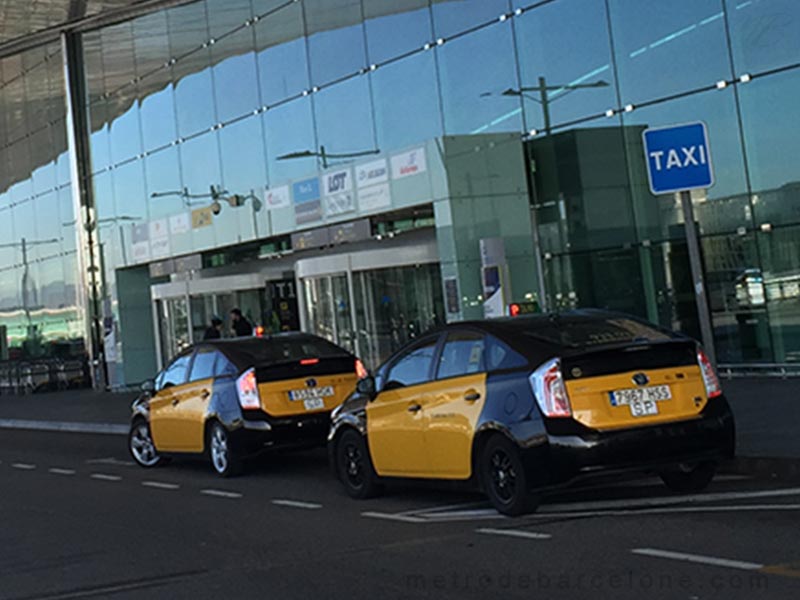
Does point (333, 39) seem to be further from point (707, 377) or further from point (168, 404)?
point (707, 377)

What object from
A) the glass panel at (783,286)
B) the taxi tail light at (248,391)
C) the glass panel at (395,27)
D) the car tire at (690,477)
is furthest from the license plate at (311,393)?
the glass panel at (395,27)

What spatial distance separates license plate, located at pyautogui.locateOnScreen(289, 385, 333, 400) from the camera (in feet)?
45.6

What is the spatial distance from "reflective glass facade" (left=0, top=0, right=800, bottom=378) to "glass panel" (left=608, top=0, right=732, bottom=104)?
1.1 inches

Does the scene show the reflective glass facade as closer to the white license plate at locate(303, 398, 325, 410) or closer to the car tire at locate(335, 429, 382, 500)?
the white license plate at locate(303, 398, 325, 410)

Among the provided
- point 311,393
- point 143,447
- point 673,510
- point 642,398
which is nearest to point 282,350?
point 311,393

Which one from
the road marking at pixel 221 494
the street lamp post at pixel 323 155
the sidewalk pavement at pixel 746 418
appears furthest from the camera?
the street lamp post at pixel 323 155

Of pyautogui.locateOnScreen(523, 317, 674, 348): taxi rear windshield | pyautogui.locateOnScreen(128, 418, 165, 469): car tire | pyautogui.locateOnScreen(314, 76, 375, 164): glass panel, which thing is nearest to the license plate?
pyautogui.locateOnScreen(128, 418, 165, 469): car tire

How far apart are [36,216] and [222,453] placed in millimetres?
32676

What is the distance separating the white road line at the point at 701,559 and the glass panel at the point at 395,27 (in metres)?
17.1

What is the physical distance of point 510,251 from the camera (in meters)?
22.1

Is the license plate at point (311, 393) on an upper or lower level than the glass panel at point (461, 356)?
lower

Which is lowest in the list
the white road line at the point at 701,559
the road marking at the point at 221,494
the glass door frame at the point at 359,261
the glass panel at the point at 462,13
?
the white road line at the point at 701,559

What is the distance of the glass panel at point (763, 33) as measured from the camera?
17.7m

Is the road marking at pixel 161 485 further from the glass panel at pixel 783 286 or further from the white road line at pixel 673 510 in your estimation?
the glass panel at pixel 783 286
